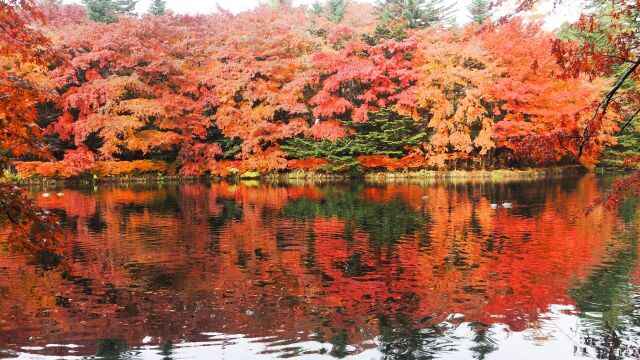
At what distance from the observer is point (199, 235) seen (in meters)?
12.0

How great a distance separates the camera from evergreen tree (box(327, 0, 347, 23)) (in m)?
46.3

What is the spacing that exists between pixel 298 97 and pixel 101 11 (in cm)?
1693

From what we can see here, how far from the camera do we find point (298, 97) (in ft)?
104

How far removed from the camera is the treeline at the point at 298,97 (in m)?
29.4

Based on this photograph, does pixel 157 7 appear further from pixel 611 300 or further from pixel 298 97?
pixel 611 300

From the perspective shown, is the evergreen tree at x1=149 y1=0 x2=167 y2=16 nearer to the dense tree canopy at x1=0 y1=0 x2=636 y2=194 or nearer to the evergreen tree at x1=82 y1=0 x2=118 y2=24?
the evergreen tree at x1=82 y1=0 x2=118 y2=24

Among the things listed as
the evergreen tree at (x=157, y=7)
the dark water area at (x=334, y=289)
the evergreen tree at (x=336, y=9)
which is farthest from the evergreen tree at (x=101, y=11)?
the dark water area at (x=334, y=289)

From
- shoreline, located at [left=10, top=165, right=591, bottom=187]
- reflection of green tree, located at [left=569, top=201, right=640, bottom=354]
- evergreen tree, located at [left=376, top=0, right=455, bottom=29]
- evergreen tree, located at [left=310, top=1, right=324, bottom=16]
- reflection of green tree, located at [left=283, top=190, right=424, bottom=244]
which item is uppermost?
evergreen tree, located at [left=310, top=1, right=324, bottom=16]

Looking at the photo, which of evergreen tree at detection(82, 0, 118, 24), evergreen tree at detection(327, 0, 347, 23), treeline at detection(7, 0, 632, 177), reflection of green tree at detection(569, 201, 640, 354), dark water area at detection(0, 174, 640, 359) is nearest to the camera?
dark water area at detection(0, 174, 640, 359)

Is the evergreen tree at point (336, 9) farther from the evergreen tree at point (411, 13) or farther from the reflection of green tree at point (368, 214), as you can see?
the reflection of green tree at point (368, 214)

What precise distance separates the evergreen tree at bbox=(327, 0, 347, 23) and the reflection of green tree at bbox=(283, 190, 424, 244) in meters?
29.4

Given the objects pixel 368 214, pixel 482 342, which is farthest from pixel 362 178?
pixel 482 342

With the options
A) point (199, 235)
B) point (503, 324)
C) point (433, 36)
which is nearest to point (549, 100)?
point (433, 36)

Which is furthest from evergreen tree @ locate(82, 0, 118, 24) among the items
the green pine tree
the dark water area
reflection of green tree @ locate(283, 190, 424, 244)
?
the dark water area
